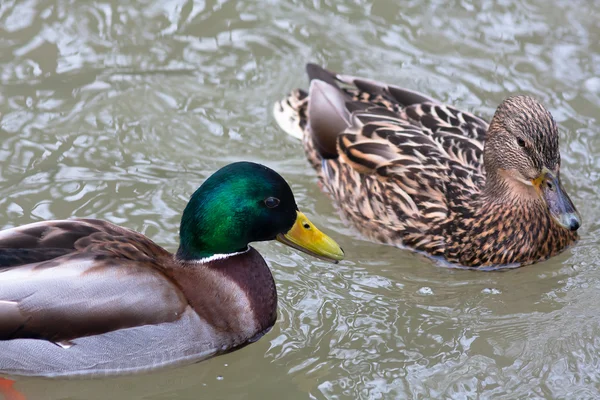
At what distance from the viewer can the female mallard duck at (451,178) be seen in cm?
681

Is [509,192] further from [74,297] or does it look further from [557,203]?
[74,297]

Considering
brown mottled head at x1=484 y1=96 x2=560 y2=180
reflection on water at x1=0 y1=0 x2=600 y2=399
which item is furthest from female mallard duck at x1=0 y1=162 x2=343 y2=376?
brown mottled head at x1=484 y1=96 x2=560 y2=180

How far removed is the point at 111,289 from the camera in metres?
5.80

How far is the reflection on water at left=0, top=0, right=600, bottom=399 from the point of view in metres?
6.34

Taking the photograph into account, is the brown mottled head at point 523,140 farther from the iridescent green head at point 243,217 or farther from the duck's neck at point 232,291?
the duck's neck at point 232,291

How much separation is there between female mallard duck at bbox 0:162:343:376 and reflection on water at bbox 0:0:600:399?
273 mm

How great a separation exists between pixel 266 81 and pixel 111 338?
12.2ft

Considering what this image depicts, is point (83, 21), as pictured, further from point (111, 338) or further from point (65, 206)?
point (111, 338)

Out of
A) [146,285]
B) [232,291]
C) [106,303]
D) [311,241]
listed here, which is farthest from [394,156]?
[106,303]

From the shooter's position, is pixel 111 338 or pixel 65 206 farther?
pixel 65 206

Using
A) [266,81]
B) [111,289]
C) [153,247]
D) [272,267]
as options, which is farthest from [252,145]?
[111,289]

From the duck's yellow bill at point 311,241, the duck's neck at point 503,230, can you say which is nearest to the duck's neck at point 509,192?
the duck's neck at point 503,230

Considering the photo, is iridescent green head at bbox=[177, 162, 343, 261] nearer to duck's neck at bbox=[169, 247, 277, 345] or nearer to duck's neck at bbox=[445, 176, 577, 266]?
duck's neck at bbox=[169, 247, 277, 345]

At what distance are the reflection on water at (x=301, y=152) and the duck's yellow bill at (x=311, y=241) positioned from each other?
0.63 meters
